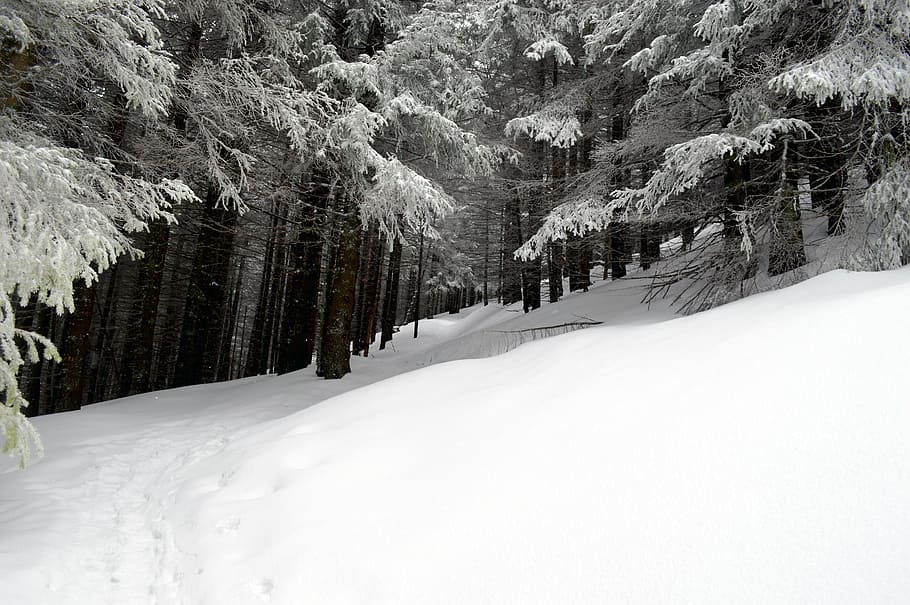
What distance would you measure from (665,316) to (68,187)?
24.1 feet

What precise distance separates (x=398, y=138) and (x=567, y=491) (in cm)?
765

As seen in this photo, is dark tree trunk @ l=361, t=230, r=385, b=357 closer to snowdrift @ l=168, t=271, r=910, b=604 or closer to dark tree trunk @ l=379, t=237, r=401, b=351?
dark tree trunk @ l=379, t=237, r=401, b=351

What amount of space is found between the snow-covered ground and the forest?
117cm

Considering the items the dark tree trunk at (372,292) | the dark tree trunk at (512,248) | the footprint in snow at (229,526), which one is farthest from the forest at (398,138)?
the dark tree trunk at (372,292)

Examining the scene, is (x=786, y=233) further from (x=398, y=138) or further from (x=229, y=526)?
(x=229, y=526)

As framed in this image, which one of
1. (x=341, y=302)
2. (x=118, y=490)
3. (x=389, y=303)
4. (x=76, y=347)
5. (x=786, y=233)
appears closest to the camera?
(x=118, y=490)

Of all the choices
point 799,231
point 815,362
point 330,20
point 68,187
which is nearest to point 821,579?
point 815,362

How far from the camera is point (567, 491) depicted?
267cm

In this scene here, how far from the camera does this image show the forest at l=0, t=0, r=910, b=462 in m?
4.53

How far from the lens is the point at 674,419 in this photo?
9.55 feet

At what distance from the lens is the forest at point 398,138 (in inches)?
178

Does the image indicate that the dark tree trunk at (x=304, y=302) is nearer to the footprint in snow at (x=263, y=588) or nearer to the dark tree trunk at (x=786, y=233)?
the dark tree trunk at (x=786, y=233)

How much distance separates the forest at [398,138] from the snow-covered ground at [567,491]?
3.82 ft

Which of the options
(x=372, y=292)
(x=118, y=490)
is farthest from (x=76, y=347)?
(x=372, y=292)
